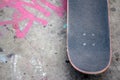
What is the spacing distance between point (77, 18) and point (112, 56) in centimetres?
63

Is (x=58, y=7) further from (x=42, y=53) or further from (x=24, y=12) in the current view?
(x=42, y=53)

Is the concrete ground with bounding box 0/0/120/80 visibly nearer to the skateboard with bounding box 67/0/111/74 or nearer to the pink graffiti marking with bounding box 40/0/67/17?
the pink graffiti marking with bounding box 40/0/67/17

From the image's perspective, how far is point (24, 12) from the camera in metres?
3.23

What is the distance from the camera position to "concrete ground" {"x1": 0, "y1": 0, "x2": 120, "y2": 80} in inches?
110

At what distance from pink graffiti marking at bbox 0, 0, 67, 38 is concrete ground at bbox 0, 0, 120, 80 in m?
0.05

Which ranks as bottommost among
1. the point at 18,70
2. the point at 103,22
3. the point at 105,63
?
the point at 18,70

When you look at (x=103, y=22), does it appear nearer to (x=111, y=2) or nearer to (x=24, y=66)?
(x=111, y=2)

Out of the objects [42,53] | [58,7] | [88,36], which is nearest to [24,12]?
[58,7]

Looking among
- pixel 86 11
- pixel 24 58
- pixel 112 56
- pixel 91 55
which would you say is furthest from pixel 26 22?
pixel 112 56

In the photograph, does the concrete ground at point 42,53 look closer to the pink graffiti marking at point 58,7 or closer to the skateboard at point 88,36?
the pink graffiti marking at point 58,7

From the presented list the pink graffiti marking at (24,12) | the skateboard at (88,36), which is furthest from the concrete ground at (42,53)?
the skateboard at (88,36)

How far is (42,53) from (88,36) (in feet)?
1.93

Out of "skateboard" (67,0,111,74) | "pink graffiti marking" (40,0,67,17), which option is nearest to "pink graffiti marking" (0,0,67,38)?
"pink graffiti marking" (40,0,67,17)

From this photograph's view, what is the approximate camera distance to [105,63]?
2684 mm
